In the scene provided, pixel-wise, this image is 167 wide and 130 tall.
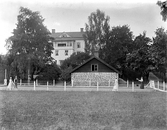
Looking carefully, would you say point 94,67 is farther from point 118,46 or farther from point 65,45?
point 65,45

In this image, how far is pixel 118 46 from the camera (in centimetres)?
3906

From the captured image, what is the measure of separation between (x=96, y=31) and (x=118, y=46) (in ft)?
14.6

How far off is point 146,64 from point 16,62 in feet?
63.7

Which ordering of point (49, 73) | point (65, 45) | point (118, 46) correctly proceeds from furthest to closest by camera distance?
1. point (65, 45)
2. point (118, 46)
3. point (49, 73)

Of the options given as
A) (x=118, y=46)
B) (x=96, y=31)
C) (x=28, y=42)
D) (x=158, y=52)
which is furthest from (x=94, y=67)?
(x=28, y=42)

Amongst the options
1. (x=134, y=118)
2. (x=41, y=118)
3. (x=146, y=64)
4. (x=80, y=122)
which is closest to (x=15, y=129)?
(x=41, y=118)

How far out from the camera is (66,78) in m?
33.8

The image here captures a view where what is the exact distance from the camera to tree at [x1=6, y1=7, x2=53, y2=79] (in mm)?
31469

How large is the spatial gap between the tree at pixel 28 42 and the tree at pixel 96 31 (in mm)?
8282

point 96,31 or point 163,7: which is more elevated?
point 96,31

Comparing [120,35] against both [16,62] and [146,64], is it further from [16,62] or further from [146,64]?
[16,62]

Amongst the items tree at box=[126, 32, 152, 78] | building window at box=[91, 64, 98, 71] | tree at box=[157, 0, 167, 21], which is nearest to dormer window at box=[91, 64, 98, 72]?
building window at box=[91, 64, 98, 71]

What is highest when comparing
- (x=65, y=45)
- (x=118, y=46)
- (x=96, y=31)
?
(x=96, y=31)

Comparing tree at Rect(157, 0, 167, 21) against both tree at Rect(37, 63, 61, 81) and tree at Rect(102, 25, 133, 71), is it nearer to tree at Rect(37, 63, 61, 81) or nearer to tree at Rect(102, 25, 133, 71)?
tree at Rect(37, 63, 61, 81)
